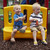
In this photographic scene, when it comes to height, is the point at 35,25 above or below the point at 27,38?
above

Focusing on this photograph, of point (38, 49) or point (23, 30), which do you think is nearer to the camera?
point (38, 49)

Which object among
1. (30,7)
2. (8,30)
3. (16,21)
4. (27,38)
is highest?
(30,7)

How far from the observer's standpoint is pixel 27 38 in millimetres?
3309

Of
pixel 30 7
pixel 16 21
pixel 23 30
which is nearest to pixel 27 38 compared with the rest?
pixel 23 30

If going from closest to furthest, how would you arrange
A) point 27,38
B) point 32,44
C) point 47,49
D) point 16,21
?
point 47,49 < point 32,44 < point 16,21 < point 27,38

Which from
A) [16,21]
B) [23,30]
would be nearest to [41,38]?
[23,30]

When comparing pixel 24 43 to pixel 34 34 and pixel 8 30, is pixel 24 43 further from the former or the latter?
pixel 8 30

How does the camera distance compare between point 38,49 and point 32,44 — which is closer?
point 38,49

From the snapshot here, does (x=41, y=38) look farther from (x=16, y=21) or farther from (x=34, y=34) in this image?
(x=16, y=21)

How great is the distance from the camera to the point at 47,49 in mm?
2555

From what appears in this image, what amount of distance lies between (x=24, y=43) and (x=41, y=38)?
0.44m

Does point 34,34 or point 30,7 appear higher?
point 30,7

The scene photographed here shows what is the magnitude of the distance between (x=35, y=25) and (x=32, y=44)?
1.57 feet

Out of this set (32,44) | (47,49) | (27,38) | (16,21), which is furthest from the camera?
(27,38)
